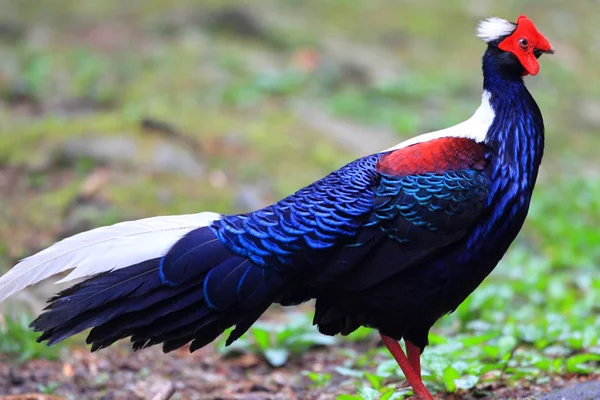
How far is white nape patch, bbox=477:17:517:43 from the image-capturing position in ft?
13.8

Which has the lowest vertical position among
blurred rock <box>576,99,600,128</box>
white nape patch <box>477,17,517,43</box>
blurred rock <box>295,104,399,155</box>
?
white nape patch <box>477,17,517,43</box>

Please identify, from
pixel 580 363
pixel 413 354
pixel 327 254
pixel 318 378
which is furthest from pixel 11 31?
pixel 580 363

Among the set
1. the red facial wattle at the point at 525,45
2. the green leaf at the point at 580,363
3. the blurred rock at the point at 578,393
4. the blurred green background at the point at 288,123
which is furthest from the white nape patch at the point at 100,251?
the green leaf at the point at 580,363

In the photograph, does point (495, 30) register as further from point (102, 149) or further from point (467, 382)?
point (102, 149)

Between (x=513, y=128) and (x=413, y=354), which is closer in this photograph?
(x=513, y=128)

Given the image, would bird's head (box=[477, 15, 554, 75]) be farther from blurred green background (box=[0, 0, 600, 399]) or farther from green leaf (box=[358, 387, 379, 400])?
green leaf (box=[358, 387, 379, 400])

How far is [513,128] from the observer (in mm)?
4062

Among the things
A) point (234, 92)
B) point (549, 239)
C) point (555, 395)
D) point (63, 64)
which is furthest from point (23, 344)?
point (63, 64)

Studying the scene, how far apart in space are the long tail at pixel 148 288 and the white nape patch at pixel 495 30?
1.71 m

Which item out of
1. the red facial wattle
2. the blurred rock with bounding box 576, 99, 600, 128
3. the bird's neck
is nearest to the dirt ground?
the bird's neck

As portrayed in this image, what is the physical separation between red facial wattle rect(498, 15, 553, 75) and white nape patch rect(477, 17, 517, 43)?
0.12 ft

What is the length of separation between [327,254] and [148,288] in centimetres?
88

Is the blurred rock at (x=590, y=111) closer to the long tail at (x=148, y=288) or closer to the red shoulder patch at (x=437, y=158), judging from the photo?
the red shoulder patch at (x=437, y=158)

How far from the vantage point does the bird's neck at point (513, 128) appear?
400cm
